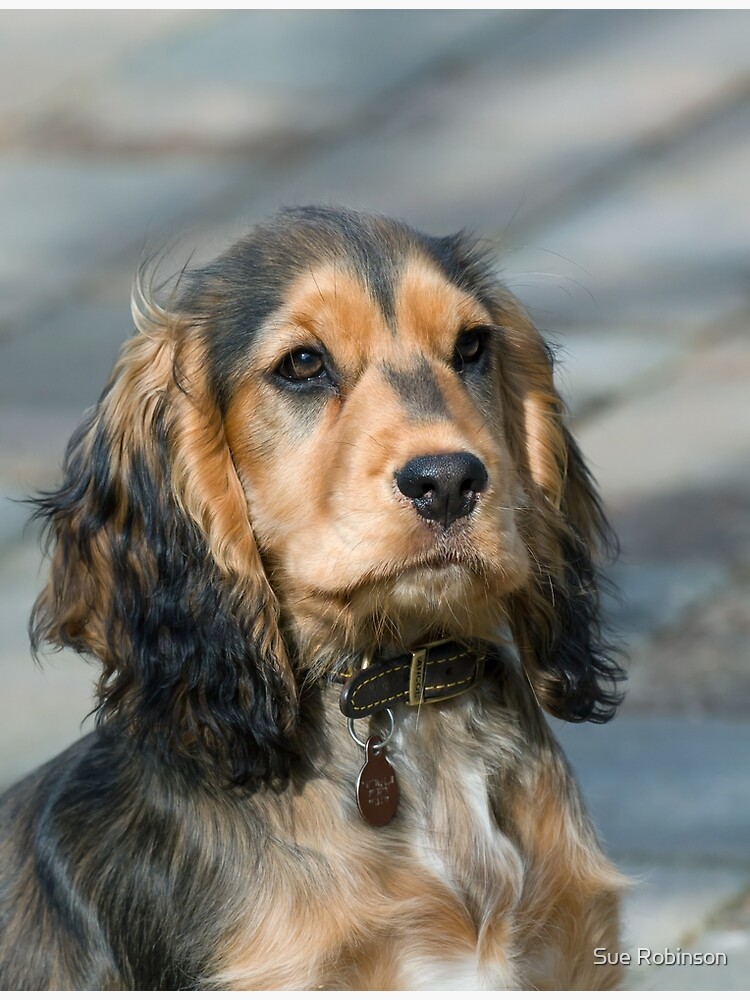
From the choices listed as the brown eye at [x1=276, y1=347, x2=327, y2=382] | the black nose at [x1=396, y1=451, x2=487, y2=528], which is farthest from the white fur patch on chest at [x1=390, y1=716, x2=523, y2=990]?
the brown eye at [x1=276, y1=347, x2=327, y2=382]

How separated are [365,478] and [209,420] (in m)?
0.50

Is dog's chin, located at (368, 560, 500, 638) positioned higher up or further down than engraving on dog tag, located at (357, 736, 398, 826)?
higher up

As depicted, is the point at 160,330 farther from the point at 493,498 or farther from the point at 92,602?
the point at 493,498

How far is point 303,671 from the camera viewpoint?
3.17 m

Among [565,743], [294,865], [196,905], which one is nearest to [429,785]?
[294,865]

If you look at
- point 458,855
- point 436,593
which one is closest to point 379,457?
point 436,593

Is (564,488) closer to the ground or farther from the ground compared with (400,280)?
closer to the ground

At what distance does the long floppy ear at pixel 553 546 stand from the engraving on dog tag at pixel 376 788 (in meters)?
0.44

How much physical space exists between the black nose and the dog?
0.05m

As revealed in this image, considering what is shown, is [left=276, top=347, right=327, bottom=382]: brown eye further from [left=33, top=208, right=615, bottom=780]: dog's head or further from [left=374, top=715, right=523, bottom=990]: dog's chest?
[left=374, top=715, right=523, bottom=990]: dog's chest

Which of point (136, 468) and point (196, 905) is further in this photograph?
point (136, 468)

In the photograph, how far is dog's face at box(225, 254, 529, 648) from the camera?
2803 millimetres

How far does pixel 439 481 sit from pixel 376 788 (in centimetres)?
71

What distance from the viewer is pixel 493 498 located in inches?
112
